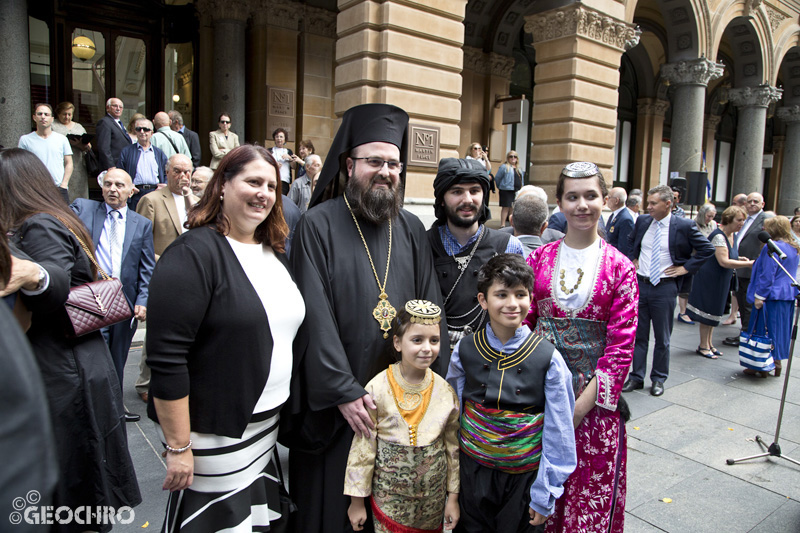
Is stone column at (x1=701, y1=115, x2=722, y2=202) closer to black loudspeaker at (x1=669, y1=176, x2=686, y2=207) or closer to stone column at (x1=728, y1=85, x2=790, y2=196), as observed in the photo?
stone column at (x1=728, y1=85, x2=790, y2=196)

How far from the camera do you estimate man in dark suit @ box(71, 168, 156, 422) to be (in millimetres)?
4258

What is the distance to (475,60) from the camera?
53.8 feet

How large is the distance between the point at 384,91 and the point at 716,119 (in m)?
24.9

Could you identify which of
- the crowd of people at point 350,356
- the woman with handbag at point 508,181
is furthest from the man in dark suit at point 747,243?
the crowd of people at point 350,356

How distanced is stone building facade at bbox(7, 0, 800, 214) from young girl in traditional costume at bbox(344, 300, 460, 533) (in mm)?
7826

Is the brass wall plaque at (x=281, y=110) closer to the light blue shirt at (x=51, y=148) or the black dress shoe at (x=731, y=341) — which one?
the light blue shirt at (x=51, y=148)

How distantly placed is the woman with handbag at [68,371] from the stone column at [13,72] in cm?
740

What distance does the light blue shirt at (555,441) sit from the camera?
7.14 feet

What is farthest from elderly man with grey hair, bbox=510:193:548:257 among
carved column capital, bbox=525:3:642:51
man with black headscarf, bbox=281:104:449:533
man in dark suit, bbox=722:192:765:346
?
carved column capital, bbox=525:3:642:51

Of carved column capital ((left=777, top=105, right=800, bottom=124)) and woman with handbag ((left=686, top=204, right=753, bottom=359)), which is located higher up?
carved column capital ((left=777, top=105, right=800, bottom=124))

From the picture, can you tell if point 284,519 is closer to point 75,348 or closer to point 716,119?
point 75,348

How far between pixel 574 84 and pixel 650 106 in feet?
39.7

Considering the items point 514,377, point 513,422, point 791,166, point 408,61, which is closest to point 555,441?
point 513,422

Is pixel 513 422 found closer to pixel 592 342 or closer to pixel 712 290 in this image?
pixel 592 342
